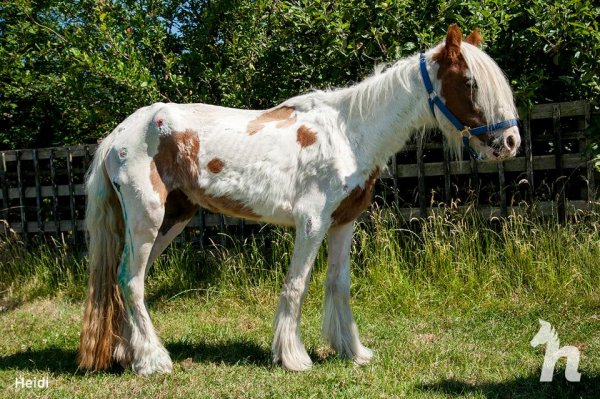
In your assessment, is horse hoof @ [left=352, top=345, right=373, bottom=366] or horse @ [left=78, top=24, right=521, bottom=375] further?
horse hoof @ [left=352, top=345, right=373, bottom=366]

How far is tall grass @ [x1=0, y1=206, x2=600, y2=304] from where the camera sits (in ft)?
16.5

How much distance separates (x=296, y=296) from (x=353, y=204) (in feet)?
2.18

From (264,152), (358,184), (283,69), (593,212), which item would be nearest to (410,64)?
(358,184)

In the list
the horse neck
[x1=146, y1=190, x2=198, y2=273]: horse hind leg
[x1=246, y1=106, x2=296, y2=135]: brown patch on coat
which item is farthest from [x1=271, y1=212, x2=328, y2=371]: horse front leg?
[x1=146, y1=190, x2=198, y2=273]: horse hind leg

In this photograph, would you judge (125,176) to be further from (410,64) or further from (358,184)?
(410,64)

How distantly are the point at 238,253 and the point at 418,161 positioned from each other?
1.90m

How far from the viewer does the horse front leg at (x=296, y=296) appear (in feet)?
12.3

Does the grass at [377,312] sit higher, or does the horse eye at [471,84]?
the horse eye at [471,84]

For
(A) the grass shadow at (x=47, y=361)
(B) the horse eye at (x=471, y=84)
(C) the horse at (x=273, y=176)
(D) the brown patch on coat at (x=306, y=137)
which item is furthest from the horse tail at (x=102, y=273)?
(B) the horse eye at (x=471, y=84)

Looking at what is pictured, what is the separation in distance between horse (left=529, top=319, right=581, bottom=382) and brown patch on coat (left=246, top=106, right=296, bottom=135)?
209cm

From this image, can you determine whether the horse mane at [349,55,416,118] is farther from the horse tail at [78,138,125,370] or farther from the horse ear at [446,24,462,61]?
the horse tail at [78,138,125,370]

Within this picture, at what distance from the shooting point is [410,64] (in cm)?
388

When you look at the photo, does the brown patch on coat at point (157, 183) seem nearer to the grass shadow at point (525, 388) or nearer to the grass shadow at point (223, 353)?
the grass shadow at point (223, 353)

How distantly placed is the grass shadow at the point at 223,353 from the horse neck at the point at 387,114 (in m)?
1.44
